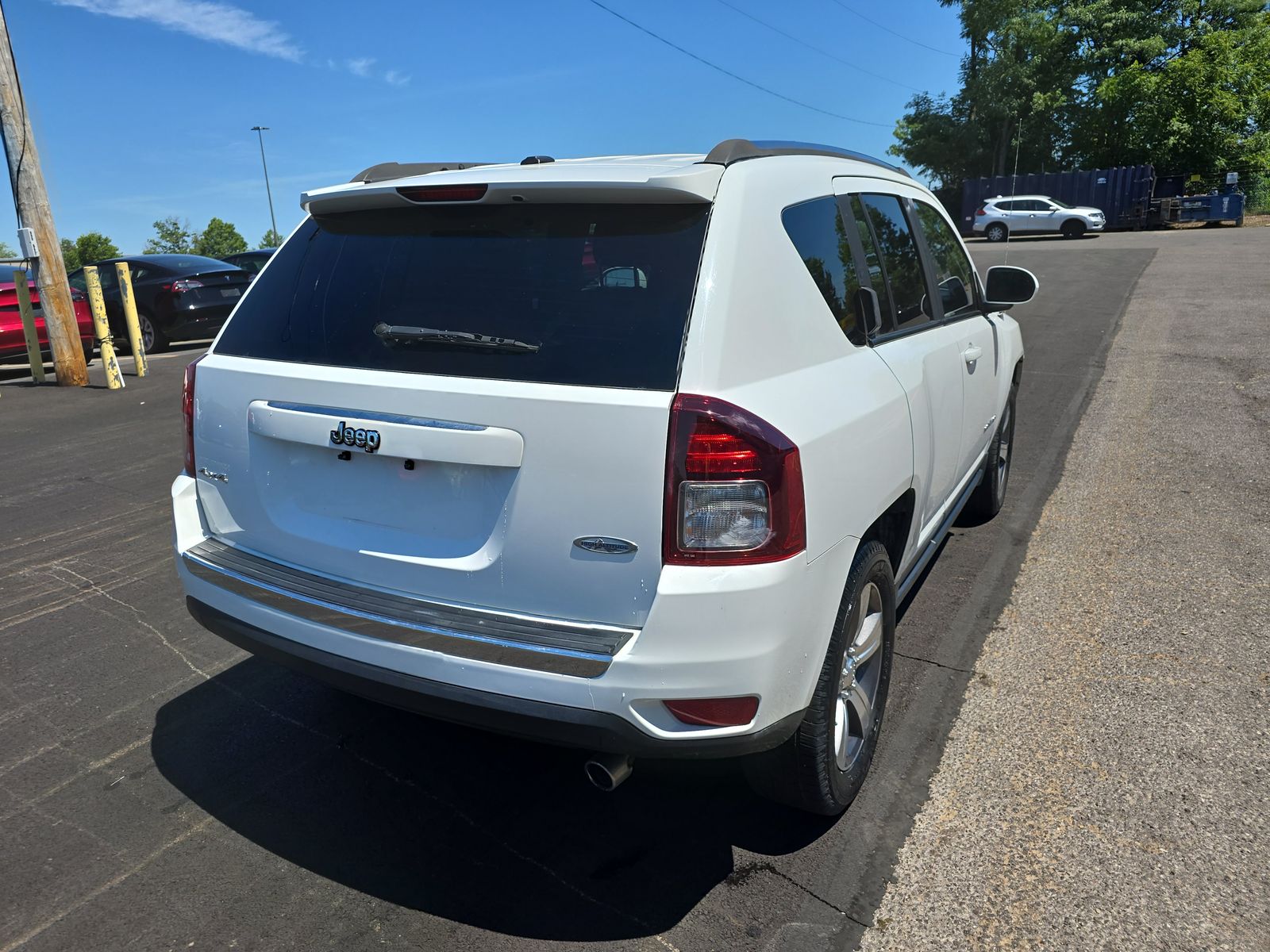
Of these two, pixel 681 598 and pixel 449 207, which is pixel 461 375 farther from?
pixel 681 598

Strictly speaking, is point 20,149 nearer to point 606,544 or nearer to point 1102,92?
point 606,544

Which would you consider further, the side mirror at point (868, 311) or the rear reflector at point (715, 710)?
the side mirror at point (868, 311)

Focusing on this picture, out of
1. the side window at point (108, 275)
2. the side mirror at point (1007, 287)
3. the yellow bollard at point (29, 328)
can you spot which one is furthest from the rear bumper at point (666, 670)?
the side window at point (108, 275)

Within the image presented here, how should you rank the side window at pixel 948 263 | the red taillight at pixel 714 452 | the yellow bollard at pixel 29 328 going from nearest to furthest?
1. the red taillight at pixel 714 452
2. the side window at pixel 948 263
3. the yellow bollard at pixel 29 328

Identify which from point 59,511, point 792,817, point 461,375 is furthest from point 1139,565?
point 59,511

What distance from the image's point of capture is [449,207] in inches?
102

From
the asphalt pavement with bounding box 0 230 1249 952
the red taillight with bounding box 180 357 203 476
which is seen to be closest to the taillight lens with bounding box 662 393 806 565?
the asphalt pavement with bounding box 0 230 1249 952

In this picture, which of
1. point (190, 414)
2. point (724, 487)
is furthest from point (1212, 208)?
point (190, 414)

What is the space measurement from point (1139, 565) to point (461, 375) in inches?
150

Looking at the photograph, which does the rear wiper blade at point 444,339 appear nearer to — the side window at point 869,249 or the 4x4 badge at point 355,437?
the 4x4 badge at point 355,437

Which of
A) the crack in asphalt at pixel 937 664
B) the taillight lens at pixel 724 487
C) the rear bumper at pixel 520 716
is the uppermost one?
the taillight lens at pixel 724 487

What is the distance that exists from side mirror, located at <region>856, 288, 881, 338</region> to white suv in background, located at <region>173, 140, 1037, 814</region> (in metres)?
0.01

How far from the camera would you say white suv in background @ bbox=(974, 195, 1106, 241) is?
32.7m

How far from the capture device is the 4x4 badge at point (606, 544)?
2143 millimetres
